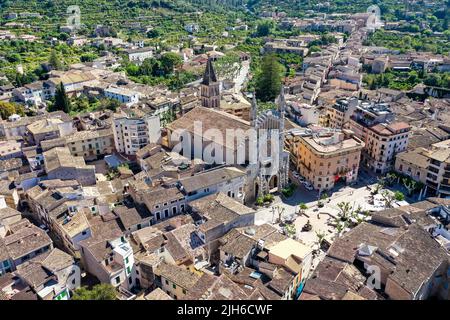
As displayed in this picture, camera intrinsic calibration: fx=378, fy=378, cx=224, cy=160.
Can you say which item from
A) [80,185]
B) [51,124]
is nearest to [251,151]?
[80,185]

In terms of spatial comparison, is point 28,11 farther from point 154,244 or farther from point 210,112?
point 154,244

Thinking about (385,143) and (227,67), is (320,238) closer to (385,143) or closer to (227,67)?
(385,143)

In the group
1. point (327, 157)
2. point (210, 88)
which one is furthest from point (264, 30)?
point (327, 157)

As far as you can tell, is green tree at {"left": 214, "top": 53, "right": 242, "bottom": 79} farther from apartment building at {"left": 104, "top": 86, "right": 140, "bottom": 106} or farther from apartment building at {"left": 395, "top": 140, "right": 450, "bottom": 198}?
apartment building at {"left": 395, "top": 140, "right": 450, "bottom": 198}

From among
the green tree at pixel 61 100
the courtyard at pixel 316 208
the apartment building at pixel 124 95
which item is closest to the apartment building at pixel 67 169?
the courtyard at pixel 316 208

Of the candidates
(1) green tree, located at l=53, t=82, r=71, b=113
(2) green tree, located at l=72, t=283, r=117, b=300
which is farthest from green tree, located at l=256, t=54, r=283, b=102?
(2) green tree, located at l=72, t=283, r=117, b=300

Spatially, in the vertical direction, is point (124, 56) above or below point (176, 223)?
above
